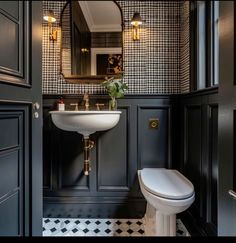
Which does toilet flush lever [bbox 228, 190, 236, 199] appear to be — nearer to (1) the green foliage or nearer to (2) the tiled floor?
(2) the tiled floor

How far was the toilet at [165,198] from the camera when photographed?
137cm

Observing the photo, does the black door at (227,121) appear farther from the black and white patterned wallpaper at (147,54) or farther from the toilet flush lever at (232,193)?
the black and white patterned wallpaper at (147,54)

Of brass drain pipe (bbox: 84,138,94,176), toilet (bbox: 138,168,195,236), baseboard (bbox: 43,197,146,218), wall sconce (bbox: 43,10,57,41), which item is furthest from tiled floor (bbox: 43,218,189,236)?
wall sconce (bbox: 43,10,57,41)

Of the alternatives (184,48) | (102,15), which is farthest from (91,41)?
(184,48)

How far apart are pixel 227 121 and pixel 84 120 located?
3.89 feet

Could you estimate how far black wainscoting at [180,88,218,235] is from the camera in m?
1.44

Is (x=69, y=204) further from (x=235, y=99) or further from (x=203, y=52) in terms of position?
(x=235, y=99)

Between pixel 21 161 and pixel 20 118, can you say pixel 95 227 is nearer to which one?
pixel 21 161

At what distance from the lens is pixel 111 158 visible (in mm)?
2172

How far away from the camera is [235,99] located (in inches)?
26.6

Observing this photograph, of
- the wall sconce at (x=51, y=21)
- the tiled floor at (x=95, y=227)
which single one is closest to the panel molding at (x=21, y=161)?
the tiled floor at (x=95, y=227)

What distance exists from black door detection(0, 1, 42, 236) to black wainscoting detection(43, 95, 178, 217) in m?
0.97

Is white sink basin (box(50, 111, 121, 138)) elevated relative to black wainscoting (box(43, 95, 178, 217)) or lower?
elevated
